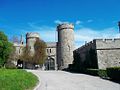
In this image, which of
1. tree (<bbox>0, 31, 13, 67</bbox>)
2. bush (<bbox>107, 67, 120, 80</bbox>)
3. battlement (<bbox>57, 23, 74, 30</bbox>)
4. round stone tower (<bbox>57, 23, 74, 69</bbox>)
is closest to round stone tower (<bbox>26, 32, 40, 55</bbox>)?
tree (<bbox>0, 31, 13, 67</bbox>)

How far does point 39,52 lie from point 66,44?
23.7ft

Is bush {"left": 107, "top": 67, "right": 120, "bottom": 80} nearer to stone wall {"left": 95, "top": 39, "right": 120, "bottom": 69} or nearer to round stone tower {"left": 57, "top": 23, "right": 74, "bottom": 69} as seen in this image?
stone wall {"left": 95, "top": 39, "right": 120, "bottom": 69}

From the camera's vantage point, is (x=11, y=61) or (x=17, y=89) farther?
(x=11, y=61)

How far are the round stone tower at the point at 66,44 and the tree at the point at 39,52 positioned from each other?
4.41 meters

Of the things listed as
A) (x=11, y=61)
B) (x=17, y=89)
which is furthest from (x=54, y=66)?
(x=17, y=89)

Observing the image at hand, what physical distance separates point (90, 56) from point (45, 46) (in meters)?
19.5

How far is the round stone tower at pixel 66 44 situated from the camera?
46.2 metres

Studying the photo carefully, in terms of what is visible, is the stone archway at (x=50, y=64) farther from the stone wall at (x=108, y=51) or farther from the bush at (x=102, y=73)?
the bush at (x=102, y=73)

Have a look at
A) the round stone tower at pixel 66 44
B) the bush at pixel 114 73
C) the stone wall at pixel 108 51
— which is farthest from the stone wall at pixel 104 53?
the round stone tower at pixel 66 44

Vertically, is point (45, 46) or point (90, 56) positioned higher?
point (45, 46)

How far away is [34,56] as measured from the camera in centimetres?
4975

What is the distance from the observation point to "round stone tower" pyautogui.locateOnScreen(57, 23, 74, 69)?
151 feet

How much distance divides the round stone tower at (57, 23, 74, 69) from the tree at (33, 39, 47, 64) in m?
4.41

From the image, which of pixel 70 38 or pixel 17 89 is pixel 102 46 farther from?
pixel 17 89
